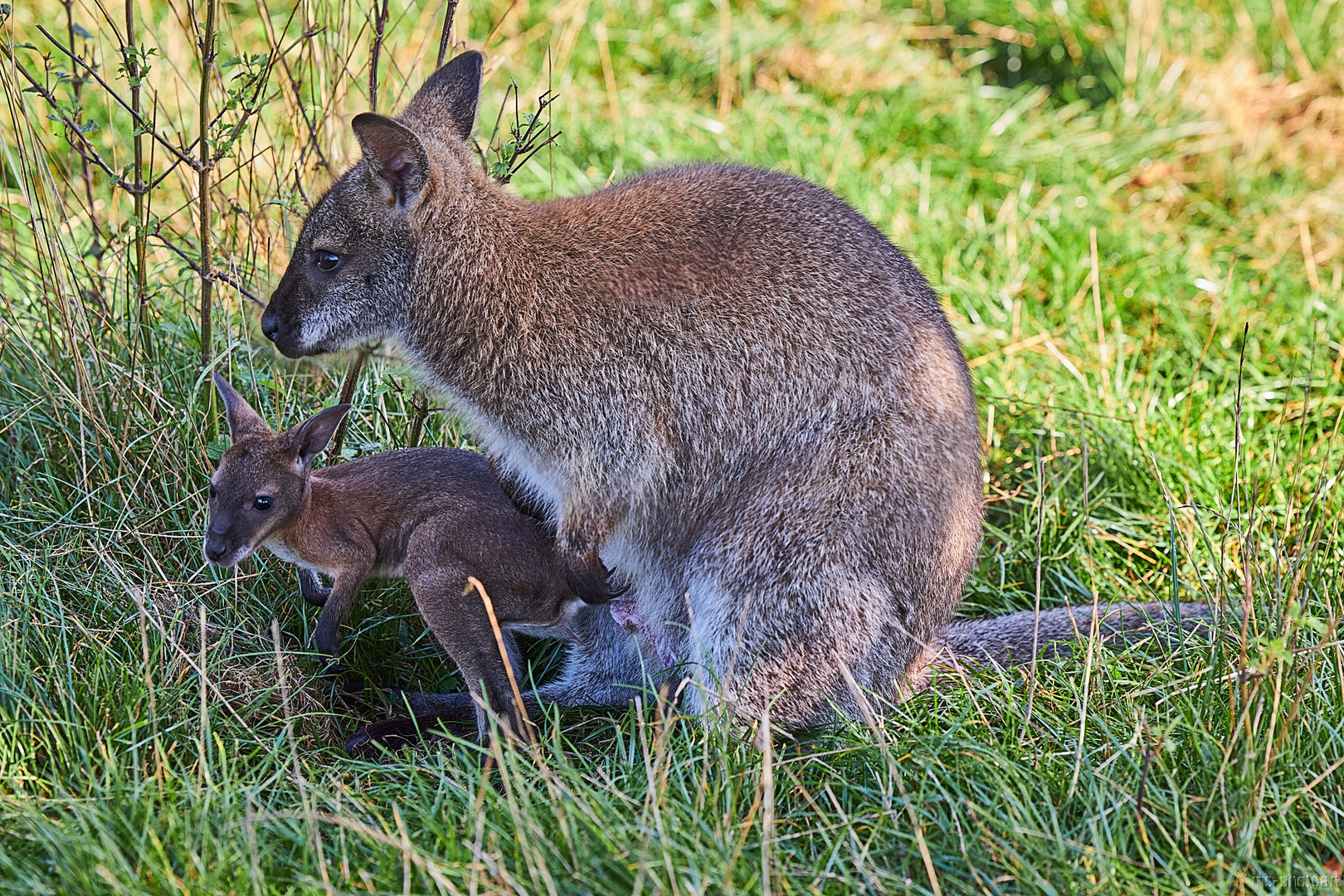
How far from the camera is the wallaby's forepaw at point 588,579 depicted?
A: 381 cm

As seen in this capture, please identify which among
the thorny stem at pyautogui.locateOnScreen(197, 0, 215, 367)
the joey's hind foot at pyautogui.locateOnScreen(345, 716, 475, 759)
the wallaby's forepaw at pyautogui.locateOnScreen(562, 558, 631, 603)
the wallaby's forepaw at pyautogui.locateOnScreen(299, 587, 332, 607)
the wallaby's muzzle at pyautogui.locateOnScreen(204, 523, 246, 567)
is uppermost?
the thorny stem at pyautogui.locateOnScreen(197, 0, 215, 367)

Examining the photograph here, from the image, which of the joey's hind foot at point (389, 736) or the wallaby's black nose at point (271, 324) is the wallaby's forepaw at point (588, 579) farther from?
the wallaby's black nose at point (271, 324)

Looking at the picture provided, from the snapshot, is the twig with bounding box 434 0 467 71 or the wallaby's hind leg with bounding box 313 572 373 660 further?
the twig with bounding box 434 0 467 71

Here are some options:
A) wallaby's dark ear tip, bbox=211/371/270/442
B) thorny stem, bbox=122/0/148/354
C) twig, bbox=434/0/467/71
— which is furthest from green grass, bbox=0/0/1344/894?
twig, bbox=434/0/467/71

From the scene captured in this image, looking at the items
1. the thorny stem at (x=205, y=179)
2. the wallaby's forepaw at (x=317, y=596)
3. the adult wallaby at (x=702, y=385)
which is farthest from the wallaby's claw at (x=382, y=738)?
the thorny stem at (x=205, y=179)

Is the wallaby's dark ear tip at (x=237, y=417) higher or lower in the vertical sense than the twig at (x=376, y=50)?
lower

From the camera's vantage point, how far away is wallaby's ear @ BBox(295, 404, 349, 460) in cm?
386

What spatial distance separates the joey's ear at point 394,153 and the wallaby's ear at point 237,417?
2.79 feet

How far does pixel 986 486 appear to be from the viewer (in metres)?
5.02

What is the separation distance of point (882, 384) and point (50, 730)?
2.36m

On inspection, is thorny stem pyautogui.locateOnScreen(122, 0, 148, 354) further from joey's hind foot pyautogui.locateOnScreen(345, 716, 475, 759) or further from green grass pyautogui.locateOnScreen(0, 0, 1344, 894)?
joey's hind foot pyautogui.locateOnScreen(345, 716, 475, 759)

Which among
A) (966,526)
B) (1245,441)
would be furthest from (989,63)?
(966,526)

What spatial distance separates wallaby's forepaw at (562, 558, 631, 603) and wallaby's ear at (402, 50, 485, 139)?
4.39ft

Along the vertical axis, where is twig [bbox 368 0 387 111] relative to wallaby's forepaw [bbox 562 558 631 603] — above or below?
above
